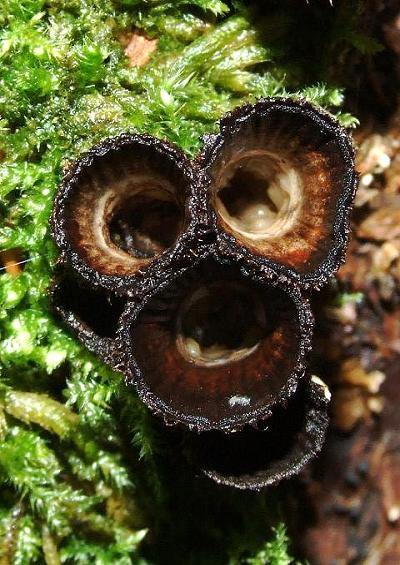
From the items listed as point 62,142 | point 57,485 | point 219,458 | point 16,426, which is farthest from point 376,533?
point 62,142

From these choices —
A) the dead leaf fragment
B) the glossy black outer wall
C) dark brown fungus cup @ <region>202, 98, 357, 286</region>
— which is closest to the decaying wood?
dark brown fungus cup @ <region>202, 98, 357, 286</region>

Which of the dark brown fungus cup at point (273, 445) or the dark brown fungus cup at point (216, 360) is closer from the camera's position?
the dark brown fungus cup at point (216, 360)

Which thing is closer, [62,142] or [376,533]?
[62,142]

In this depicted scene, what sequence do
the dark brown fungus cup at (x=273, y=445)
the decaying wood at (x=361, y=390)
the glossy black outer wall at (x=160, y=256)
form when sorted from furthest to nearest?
the decaying wood at (x=361, y=390), the dark brown fungus cup at (x=273, y=445), the glossy black outer wall at (x=160, y=256)

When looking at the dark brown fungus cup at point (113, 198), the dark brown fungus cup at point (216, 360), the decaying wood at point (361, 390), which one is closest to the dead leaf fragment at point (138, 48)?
the dark brown fungus cup at point (113, 198)

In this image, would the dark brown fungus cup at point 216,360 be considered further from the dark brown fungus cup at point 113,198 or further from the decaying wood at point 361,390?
the decaying wood at point 361,390

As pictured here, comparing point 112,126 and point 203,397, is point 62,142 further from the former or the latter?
point 203,397

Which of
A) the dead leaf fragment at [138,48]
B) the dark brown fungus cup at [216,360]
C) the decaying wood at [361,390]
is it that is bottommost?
the decaying wood at [361,390]

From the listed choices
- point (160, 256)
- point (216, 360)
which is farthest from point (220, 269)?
point (216, 360)
